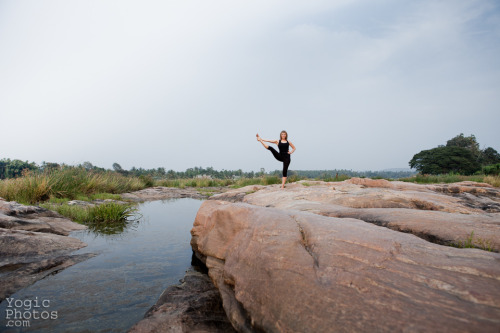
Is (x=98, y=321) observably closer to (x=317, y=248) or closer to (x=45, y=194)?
(x=317, y=248)

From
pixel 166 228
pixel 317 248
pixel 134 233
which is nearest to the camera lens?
Answer: pixel 317 248

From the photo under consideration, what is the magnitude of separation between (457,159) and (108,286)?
54.5 m

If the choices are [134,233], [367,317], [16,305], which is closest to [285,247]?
[367,317]

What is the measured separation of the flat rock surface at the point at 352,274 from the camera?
57.1 inches

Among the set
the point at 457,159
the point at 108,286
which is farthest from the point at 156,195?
the point at 457,159

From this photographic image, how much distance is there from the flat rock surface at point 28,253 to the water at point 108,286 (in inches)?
6.8

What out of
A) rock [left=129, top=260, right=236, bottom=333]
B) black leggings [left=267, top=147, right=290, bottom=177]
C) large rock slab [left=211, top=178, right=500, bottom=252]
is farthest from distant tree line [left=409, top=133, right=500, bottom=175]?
rock [left=129, top=260, right=236, bottom=333]

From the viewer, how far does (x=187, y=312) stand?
2459 millimetres

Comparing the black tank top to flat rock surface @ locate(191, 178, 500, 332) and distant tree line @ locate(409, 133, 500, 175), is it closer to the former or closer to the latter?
flat rock surface @ locate(191, 178, 500, 332)

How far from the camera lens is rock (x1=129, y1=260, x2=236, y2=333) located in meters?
2.21

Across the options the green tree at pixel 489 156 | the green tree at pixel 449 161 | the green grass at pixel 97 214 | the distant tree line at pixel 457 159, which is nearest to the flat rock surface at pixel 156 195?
the green grass at pixel 97 214

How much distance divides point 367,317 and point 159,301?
7.28ft

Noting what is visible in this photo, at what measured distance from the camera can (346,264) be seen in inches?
78.2

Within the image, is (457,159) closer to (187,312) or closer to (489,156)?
(489,156)
